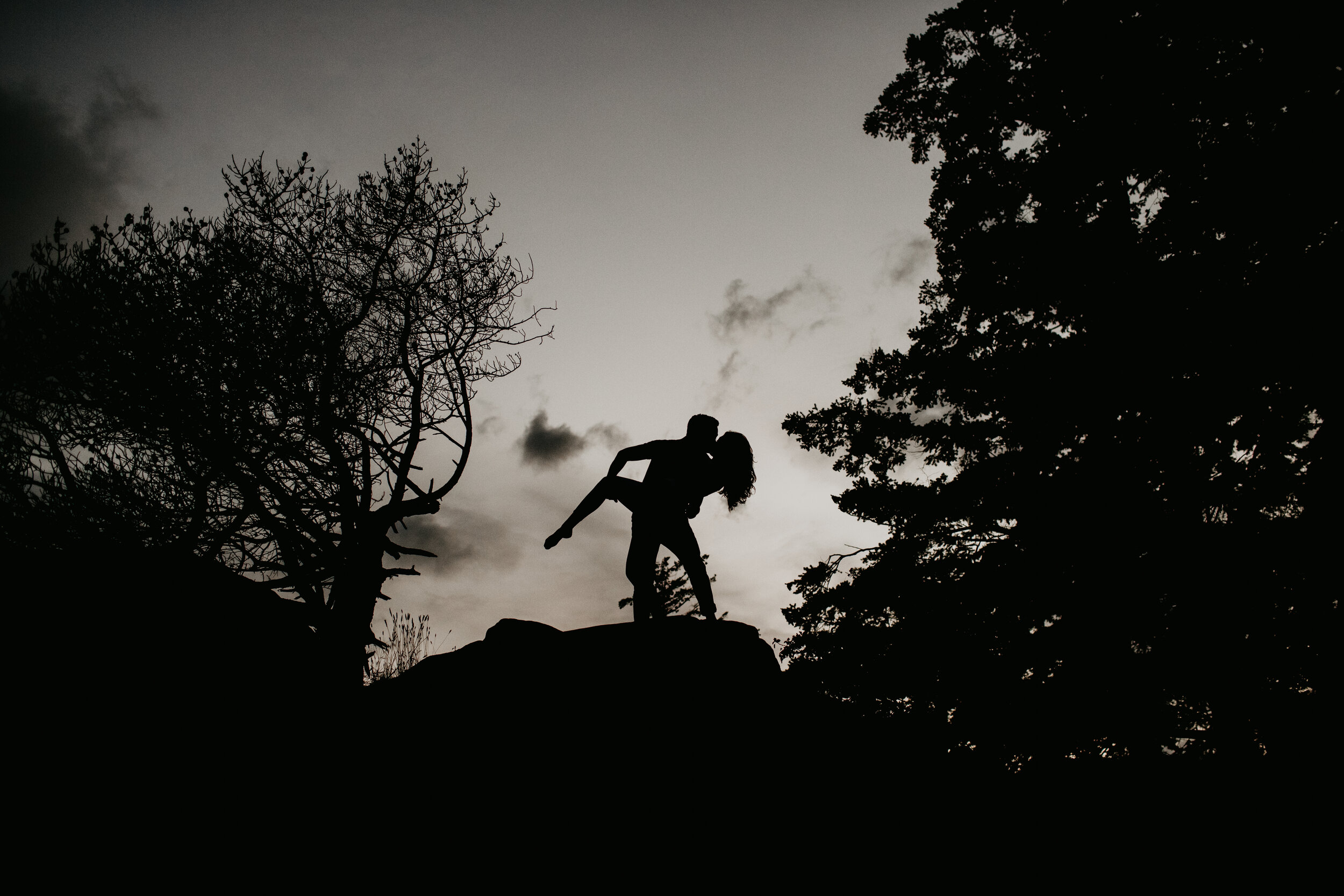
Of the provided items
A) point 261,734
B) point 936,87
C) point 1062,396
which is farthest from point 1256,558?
point 261,734

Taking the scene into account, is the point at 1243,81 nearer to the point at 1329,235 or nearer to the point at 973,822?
the point at 1329,235

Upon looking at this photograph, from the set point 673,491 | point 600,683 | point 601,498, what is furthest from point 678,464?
point 600,683

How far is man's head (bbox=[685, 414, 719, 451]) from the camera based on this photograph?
7.12m

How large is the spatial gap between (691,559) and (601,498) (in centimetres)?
120

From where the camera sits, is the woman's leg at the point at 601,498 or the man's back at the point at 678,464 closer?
the woman's leg at the point at 601,498

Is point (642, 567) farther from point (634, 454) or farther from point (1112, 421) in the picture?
point (1112, 421)

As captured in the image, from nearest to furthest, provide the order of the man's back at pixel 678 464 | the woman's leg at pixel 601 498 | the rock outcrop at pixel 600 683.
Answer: the rock outcrop at pixel 600 683 < the woman's leg at pixel 601 498 < the man's back at pixel 678 464

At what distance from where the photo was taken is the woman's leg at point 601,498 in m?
6.68

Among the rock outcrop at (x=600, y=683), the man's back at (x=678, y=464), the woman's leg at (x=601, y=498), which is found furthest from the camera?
the man's back at (x=678, y=464)

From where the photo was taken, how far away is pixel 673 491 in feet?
23.0

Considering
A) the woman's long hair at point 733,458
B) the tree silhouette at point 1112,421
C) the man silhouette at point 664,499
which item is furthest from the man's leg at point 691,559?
the tree silhouette at point 1112,421

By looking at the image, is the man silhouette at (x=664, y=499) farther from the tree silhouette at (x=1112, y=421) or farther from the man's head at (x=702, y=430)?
the tree silhouette at (x=1112, y=421)

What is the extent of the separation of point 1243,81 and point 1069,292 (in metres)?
3.30

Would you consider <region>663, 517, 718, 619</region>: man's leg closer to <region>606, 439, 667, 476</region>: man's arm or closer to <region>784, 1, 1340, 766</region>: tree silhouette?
<region>606, 439, 667, 476</region>: man's arm
